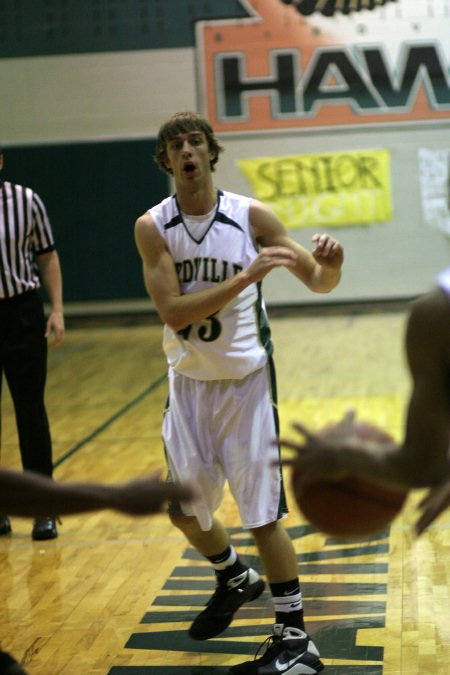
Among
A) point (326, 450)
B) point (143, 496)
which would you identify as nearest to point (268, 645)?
point (143, 496)

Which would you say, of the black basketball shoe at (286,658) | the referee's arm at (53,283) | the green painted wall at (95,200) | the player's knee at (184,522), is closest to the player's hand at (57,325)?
the referee's arm at (53,283)

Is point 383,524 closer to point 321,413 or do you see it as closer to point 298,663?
point 298,663

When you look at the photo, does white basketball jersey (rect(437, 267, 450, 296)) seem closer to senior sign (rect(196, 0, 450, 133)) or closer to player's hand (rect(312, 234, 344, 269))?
player's hand (rect(312, 234, 344, 269))

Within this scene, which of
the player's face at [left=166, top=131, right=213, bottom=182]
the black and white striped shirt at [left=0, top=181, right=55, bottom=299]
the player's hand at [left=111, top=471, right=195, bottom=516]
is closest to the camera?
the player's hand at [left=111, top=471, right=195, bottom=516]

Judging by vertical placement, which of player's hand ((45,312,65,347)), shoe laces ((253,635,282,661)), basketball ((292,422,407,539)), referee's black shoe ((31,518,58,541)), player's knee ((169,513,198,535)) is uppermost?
basketball ((292,422,407,539))

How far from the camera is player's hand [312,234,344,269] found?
419 centimetres

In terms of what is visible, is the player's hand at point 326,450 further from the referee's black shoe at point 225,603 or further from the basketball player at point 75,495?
the referee's black shoe at point 225,603

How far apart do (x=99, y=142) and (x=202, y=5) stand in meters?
2.37

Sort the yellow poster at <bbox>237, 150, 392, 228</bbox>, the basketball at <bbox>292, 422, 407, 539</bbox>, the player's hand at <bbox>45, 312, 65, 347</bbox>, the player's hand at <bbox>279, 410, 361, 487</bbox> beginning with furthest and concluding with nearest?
the yellow poster at <bbox>237, 150, 392, 228</bbox> → the player's hand at <bbox>45, 312, 65, 347</bbox> → the basketball at <bbox>292, 422, 407, 539</bbox> → the player's hand at <bbox>279, 410, 361, 487</bbox>

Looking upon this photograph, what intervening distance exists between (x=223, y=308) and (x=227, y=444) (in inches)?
21.4

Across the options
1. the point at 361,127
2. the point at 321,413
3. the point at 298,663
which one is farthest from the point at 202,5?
the point at 298,663

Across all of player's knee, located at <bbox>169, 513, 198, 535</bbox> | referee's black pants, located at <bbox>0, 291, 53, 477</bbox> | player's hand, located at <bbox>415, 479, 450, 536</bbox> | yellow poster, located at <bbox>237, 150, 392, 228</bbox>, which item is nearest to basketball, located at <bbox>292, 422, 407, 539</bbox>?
player's hand, located at <bbox>415, 479, 450, 536</bbox>

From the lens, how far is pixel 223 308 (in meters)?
4.37

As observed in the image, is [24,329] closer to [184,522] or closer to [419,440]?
[184,522]
